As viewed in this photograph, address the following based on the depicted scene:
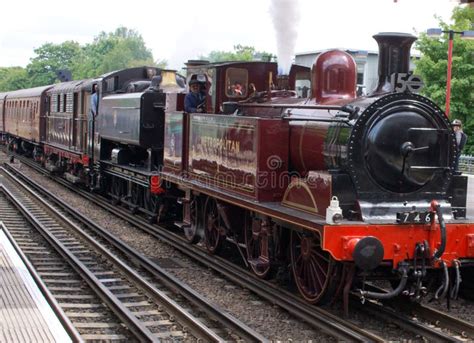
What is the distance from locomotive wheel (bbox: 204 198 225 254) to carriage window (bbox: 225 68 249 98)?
1.55 meters

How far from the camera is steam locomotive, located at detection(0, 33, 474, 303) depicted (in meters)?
6.61

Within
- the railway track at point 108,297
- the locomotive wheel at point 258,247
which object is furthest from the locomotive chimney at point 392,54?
the railway track at point 108,297

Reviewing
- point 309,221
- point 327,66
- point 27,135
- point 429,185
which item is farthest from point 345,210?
point 27,135

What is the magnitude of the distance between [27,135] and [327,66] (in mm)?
21857

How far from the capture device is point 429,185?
7086 millimetres

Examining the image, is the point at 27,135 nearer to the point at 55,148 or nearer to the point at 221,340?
the point at 55,148

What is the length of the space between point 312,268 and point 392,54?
2375 mm

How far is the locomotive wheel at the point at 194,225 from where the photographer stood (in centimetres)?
1062

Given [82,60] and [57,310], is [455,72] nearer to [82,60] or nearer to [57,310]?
[57,310]

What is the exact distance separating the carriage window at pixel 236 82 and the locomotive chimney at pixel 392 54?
279 cm

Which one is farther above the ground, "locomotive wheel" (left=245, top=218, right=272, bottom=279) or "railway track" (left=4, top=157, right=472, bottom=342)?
"locomotive wheel" (left=245, top=218, right=272, bottom=279)

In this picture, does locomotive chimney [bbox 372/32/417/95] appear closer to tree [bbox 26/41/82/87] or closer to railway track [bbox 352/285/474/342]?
railway track [bbox 352/285/474/342]

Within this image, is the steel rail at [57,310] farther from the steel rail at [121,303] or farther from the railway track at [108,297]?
the steel rail at [121,303]

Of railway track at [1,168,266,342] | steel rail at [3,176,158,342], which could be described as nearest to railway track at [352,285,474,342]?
railway track at [1,168,266,342]
